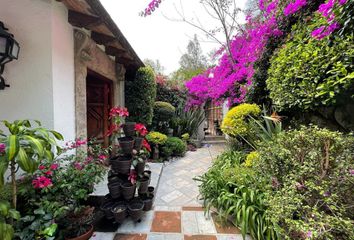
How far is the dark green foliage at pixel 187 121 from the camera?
736cm

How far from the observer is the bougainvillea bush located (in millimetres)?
2240

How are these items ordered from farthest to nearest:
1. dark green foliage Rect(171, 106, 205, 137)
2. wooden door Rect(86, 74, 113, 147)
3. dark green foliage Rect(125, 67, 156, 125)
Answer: dark green foliage Rect(171, 106, 205, 137), dark green foliage Rect(125, 67, 156, 125), wooden door Rect(86, 74, 113, 147)

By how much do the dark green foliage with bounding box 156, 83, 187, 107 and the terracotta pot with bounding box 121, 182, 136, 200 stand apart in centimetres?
550

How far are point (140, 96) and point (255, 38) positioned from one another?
3.30m

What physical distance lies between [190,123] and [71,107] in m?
5.75

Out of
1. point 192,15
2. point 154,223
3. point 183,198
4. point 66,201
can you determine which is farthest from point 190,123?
point 66,201

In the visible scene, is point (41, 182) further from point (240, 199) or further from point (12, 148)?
point (240, 199)

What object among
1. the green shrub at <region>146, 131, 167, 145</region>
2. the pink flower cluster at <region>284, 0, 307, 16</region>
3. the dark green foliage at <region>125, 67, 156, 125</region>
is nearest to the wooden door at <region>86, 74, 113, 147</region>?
the dark green foliage at <region>125, 67, 156, 125</region>

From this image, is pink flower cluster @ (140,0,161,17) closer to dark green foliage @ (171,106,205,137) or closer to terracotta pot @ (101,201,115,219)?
terracotta pot @ (101,201,115,219)

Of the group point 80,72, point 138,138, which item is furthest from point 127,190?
point 80,72

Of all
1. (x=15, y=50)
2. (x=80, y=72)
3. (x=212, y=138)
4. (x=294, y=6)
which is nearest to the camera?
(x=15, y=50)

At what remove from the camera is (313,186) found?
1.53 meters

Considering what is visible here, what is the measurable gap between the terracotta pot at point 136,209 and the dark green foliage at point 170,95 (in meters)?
5.52

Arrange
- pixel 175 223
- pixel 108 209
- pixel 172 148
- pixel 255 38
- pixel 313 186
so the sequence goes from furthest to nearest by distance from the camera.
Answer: pixel 172 148, pixel 255 38, pixel 175 223, pixel 108 209, pixel 313 186
